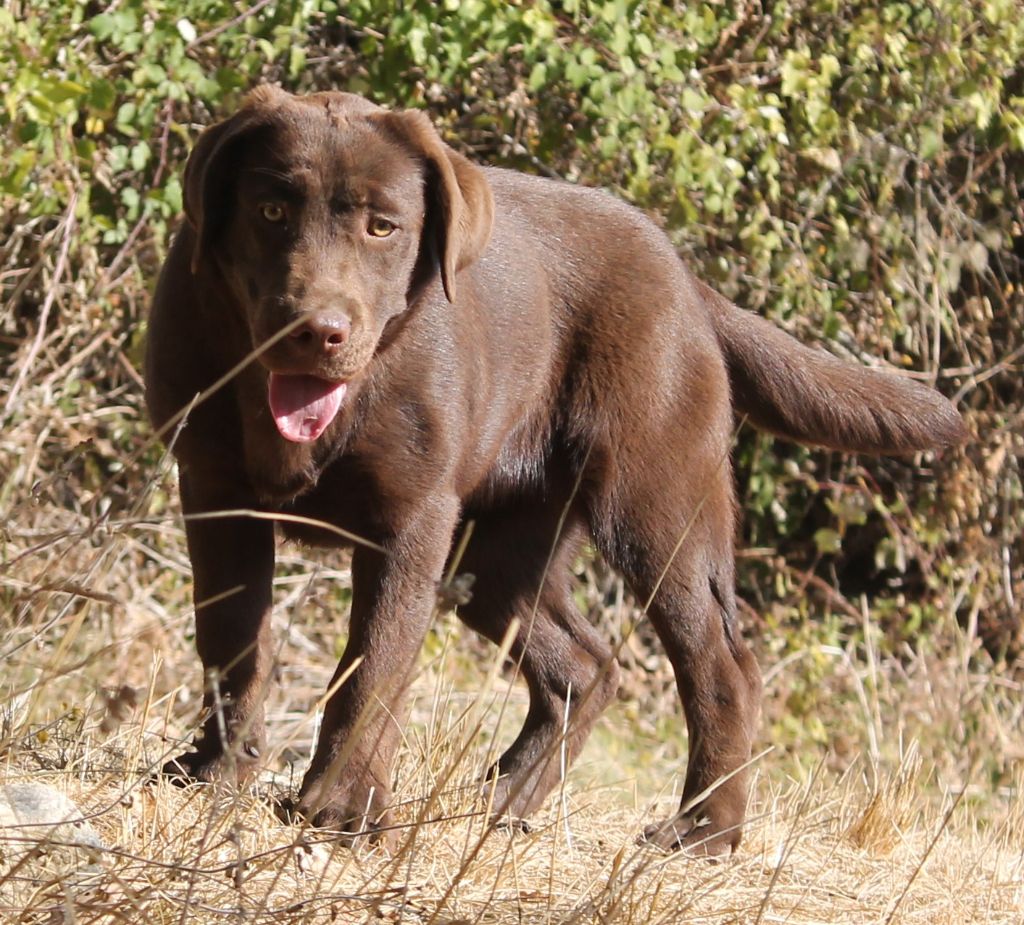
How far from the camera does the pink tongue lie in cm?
341

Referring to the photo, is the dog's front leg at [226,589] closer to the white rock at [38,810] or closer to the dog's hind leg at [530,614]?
the white rock at [38,810]

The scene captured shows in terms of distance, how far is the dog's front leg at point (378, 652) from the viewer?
11.1ft

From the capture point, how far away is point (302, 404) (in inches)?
136

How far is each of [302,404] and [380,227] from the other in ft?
1.38

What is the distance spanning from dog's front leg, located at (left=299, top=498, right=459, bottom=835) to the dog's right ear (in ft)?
2.44

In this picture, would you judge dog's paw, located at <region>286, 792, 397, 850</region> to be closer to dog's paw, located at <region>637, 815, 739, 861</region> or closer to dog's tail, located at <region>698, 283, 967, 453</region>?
dog's paw, located at <region>637, 815, 739, 861</region>

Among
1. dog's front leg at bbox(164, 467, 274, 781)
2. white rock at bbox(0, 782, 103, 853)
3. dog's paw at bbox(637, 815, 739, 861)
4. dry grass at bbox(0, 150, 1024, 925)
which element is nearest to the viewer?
dry grass at bbox(0, 150, 1024, 925)

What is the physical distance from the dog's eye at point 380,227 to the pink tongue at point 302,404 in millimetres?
331

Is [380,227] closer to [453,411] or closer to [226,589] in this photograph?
[453,411]

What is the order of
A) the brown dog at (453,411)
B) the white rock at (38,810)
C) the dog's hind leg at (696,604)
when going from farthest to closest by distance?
the dog's hind leg at (696,604)
the brown dog at (453,411)
the white rock at (38,810)

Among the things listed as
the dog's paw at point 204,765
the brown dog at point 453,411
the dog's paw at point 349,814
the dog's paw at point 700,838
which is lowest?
the dog's paw at point 700,838

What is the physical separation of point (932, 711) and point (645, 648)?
1434mm

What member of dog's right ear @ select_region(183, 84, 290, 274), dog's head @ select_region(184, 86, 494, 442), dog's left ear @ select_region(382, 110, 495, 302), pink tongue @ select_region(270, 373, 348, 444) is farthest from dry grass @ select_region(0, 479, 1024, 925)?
A: dog's left ear @ select_region(382, 110, 495, 302)

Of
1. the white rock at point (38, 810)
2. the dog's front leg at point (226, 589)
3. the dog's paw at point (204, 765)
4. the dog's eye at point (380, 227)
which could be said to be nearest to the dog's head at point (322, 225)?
the dog's eye at point (380, 227)
